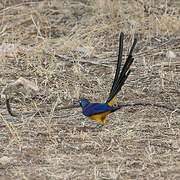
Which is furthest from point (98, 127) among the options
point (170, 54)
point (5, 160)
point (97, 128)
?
point (170, 54)

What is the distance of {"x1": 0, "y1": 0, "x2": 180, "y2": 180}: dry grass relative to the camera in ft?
9.13

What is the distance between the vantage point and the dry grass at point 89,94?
2.78 meters

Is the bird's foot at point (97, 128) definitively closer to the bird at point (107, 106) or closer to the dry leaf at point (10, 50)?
the bird at point (107, 106)

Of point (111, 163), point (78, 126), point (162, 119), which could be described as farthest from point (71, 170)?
point (162, 119)

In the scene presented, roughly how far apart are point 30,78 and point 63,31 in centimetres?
178

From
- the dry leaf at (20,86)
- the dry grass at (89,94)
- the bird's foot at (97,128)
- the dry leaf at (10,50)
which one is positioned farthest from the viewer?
the dry leaf at (10,50)

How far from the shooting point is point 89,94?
4195 mm

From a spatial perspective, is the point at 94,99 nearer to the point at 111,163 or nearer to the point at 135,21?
the point at 111,163

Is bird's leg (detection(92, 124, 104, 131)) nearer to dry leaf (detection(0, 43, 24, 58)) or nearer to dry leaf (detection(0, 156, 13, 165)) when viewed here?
dry leaf (detection(0, 156, 13, 165))

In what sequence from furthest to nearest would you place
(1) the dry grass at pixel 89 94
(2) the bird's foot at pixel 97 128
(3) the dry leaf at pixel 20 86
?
(3) the dry leaf at pixel 20 86 → (2) the bird's foot at pixel 97 128 → (1) the dry grass at pixel 89 94

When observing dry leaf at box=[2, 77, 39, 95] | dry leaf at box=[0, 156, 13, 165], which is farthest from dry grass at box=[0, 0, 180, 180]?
dry leaf at box=[2, 77, 39, 95]

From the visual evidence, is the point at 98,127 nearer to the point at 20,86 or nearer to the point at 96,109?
the point at 96,109

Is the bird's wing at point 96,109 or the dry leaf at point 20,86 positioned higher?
the bird's wing at point 96,109

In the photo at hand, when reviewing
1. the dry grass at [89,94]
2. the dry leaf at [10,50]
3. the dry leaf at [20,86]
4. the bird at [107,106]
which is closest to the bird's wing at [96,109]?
the bird at [107,106]
